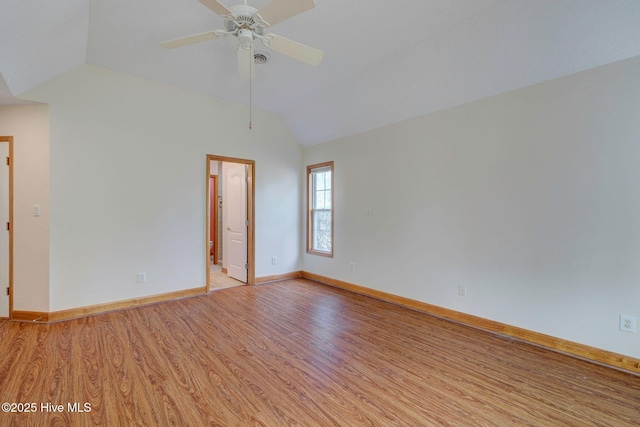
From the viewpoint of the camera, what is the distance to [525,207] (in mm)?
2854

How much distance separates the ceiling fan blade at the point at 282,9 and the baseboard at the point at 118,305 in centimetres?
361

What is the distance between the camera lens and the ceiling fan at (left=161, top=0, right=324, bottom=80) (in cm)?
181

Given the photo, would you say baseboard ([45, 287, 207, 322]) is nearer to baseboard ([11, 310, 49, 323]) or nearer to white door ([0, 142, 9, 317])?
baseboard ([11, 310, 49, 323])

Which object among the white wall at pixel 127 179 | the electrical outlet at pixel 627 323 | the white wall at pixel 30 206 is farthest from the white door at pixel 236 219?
the electrical outlet at pixel 627 323

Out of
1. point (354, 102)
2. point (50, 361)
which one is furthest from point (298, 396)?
point (354, 102)

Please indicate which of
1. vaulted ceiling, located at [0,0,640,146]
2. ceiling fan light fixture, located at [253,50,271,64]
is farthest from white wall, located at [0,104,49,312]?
ceiling fan light fixture, located at [253,50,271,64]

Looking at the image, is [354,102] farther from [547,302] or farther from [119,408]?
[119,408]

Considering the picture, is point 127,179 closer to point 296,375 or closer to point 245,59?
point 245,59

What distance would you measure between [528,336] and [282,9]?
3.54 meters

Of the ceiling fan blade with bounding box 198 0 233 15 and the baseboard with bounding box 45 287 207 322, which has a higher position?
the ceiling fan blade with bounding box 198 0 233 15

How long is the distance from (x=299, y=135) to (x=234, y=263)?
2.66m

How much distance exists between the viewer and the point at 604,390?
206cm

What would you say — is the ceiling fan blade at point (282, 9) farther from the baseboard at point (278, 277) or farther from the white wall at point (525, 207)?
the baseboard at point (278, 277)

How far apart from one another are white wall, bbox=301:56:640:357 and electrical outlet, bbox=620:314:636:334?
0.04 metres
